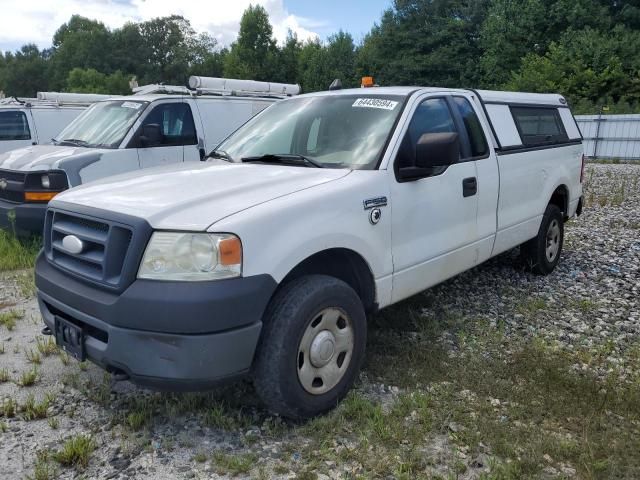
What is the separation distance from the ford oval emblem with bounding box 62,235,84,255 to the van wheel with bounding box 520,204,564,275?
435 centimetres

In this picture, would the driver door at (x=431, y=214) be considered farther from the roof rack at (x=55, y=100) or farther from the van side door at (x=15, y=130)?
the van side door at (x=15, y=130)

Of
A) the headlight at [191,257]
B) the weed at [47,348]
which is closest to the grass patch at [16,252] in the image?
the weed at [47,348]

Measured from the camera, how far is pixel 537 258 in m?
5.71

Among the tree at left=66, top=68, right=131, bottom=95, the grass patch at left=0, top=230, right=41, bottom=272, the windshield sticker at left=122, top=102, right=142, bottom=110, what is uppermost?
the tree at left=66, top=68, right=131, bottom=95

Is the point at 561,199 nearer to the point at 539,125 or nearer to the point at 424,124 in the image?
the point at 539,125

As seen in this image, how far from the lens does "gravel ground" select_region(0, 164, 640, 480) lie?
280 cm

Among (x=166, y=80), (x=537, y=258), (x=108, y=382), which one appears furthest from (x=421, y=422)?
(x=166, y=80)

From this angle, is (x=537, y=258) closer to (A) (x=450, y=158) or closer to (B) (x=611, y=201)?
(A) (x=450, y=158)

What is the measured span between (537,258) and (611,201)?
5961mm

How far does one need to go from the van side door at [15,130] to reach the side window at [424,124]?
379 inches

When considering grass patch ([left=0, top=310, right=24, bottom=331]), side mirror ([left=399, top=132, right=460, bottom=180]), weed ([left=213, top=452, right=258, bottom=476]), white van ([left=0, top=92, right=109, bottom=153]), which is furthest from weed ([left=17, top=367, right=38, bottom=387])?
white van ([left=0, top=92, right=109, bottom=153])

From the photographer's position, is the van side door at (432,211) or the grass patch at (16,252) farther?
the grass patch at (16,252)

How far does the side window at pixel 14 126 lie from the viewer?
10.9 meters

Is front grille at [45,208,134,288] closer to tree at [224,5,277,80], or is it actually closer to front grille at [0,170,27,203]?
front grille at [0,170,27,203]
